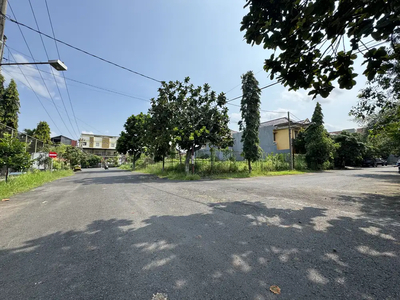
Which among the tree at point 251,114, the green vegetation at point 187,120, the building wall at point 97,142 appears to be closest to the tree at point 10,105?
the green vegetation at point 187,120

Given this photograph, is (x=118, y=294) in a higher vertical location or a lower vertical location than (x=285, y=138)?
lower

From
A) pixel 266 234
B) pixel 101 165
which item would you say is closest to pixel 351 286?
pixel 266 234

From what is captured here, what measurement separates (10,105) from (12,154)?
744 inches

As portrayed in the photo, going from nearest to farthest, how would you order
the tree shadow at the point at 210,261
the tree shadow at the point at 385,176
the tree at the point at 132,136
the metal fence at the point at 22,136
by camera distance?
the tree shadow at the point at 210,261 → the metal fence at the point at 22,136 → the tree shadow at the point at 385,176 → the tree at the point at 132,136

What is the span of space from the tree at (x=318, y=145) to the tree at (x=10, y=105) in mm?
34332

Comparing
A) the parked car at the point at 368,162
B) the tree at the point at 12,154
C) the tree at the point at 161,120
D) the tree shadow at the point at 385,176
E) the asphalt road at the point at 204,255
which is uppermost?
the tree at the point at 161,120

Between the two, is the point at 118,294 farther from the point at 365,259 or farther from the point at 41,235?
the point at 365,259

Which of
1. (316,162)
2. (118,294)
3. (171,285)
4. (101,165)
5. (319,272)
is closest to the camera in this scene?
(118,294)

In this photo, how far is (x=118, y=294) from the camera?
1.81 m

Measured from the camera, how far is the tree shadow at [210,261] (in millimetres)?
1845

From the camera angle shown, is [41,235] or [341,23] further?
[41,235]

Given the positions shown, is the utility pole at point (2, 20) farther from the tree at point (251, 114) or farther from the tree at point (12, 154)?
the tree at point (251, 114)

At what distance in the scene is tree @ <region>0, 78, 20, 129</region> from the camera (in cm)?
2128

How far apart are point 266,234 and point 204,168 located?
13.5 m
